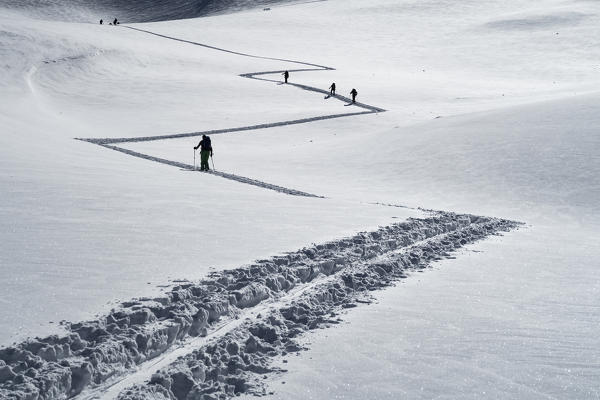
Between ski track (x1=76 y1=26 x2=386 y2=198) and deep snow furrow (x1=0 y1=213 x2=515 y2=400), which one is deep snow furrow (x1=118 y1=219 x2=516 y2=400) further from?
ski track (x1=76 y1=26 x2=386 y2=198)

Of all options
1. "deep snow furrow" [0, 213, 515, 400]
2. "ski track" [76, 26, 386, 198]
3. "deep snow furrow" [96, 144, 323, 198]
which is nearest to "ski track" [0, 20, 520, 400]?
"deep snow furrow" [0, 213, 515, 400]

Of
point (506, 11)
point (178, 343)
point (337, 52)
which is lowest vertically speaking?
point (178, 343)

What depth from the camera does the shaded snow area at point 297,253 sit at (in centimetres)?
637

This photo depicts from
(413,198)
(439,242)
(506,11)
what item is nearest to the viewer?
(439,242)

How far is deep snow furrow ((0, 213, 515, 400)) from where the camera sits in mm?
5836

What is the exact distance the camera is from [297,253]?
10078 mm

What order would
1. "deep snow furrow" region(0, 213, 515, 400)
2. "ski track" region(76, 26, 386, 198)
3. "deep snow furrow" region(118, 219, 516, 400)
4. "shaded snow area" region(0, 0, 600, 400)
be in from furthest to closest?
"ski track" region(76, 26, 386, 198) → "shaded snow area" region(0, 0, 600, 400) → "deep snow furrow" region(118, 219, 516, 400) → "deep snow furrow" region(0, 213, 515, 400)

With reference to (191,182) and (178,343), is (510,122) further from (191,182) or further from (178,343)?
(178,343)

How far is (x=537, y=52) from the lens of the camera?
207 feet

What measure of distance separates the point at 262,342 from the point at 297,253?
10.2ft

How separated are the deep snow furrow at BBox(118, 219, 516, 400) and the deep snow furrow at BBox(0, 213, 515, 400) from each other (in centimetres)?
4

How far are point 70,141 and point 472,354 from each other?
1970 centimetres

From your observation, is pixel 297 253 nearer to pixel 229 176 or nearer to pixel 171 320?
pixel 171 320

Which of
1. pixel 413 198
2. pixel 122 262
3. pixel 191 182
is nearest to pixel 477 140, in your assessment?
pixel 413 198
